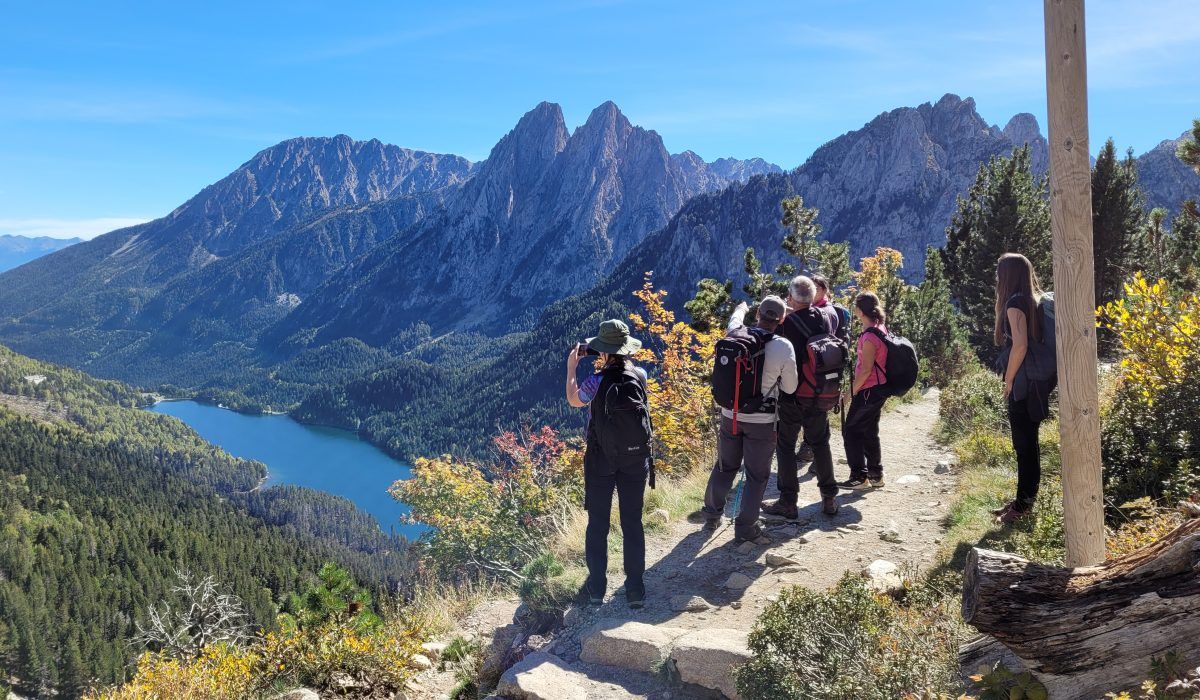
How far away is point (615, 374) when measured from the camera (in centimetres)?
620

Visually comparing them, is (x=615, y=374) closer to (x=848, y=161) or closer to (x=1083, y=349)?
(x=1083, y=349)

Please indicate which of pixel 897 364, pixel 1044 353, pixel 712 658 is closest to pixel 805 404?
pixel 897 364

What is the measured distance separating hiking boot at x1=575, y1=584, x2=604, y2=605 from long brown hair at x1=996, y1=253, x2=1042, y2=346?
15.2 ft

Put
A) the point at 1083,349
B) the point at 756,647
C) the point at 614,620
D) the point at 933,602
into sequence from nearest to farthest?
the point at 1083,349 → the point at 756,647 → the point at 933,602 → the point at 614,620

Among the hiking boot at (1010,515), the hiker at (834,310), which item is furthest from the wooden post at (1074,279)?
the hiker at (834,310)

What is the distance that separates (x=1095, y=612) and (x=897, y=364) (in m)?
4.83

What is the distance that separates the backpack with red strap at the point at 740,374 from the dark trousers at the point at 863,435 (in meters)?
2.34

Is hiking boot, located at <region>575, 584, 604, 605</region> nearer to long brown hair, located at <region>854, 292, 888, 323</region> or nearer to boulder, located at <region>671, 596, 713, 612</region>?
boulder, located at <region>671, 596, 713, 612</region>

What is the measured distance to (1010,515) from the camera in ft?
20.6

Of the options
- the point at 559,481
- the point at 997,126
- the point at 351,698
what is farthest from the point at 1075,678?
the point at 997,126

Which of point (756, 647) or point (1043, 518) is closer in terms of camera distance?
point (756, 647)

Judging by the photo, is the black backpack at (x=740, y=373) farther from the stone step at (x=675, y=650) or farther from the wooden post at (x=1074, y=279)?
the wooden post at (x=1074, y=279)

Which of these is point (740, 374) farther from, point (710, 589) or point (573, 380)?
point (710, 589)

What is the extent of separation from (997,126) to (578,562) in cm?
20708
